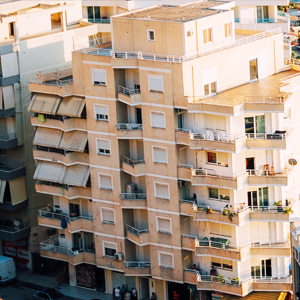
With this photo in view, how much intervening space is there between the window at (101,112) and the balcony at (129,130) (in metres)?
1.85

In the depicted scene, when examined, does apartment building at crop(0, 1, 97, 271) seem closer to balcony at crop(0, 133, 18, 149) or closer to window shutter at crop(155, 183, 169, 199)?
balcony at crop(0, 133, 18, 149)

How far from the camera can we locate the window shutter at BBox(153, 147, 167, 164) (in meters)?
94.9

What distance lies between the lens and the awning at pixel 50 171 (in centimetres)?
10244

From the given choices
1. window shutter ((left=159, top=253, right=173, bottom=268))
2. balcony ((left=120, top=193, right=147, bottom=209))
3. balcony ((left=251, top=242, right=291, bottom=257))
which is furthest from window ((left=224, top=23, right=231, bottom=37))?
window shutter ((left=159, top=253, right=173, bottom=268))

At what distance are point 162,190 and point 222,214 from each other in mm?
6308

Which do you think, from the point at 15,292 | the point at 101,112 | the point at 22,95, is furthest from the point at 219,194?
the point at 15,292

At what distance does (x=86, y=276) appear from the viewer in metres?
106

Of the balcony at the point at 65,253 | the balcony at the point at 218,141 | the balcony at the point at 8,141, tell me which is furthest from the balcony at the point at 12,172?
the balcony at the point at 218,141

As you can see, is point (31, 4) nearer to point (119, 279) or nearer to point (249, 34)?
point (249, 34)

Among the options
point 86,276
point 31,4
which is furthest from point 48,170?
point 31,4

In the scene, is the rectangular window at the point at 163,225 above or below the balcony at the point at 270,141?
below

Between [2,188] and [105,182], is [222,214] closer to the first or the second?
[105,182]

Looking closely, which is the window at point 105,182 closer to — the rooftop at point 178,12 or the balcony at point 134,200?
the balcony at point 134,200

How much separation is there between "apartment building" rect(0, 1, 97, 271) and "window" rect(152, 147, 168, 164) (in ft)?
49.1
